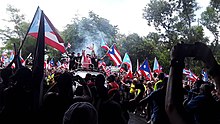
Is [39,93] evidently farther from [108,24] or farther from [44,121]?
[108,24]

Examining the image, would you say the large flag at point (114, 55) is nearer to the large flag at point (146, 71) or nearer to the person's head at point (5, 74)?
the large flag at point (146, 71)

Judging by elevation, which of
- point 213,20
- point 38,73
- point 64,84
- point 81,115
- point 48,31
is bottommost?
point 81,115

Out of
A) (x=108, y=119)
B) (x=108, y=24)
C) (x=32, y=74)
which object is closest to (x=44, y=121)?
(x=32, y=74)

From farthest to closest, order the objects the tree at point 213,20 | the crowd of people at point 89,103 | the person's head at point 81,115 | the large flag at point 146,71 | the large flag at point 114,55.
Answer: the tree at point 213,20 < the large flag at point 114,55 < the large flag at point 146,71 < the person's head at point 81,115 < the crowd of people at point 89,103

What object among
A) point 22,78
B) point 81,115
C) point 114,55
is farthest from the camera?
point 114,55

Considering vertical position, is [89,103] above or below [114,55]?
below

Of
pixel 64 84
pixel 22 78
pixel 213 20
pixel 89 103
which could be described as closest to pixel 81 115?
pixel 89 103

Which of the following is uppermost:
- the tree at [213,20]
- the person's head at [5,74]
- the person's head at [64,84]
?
the tree at [213,20]

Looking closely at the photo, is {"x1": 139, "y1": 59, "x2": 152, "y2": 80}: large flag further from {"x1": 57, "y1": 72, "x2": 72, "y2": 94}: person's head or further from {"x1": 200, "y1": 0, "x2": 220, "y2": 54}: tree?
{"x1": 200, "y1": 0, "x2": 220, "y2": 54}: tree

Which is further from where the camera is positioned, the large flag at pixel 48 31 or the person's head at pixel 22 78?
the large flag at pixel 48 31

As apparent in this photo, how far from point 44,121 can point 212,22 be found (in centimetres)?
3456

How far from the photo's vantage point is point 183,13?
122ft

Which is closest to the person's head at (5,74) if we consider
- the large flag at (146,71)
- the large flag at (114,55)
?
the large flag at (114,55)

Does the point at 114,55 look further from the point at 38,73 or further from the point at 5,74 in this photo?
the point at 38,73
